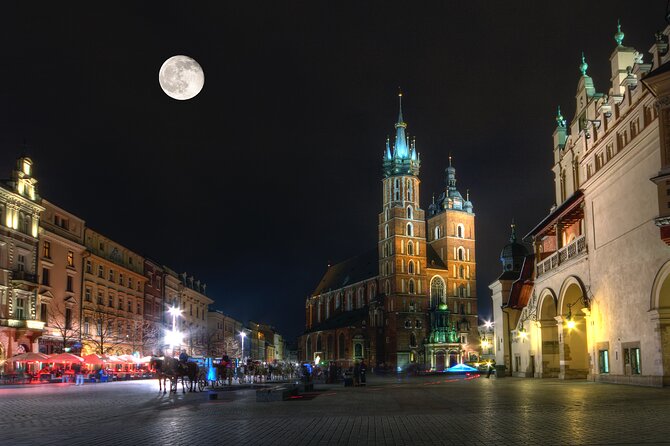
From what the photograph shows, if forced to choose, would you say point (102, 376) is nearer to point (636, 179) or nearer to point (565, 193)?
point (565, 193)

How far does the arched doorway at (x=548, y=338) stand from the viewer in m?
45.9

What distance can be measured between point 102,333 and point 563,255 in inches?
1675

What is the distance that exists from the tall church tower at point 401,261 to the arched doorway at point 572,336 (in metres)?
84.7

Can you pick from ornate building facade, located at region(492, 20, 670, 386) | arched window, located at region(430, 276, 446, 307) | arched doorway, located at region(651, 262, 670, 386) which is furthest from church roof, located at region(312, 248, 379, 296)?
arched doorway, located at region(651, 262, 670, 386)

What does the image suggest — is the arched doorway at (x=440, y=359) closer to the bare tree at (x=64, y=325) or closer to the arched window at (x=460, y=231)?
the arched window at (x=460, y=231)

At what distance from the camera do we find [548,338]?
4638 cm

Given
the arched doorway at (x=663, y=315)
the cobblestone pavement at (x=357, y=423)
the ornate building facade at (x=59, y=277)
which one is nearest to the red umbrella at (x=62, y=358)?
the ornate building facade at (x=59, y=277)

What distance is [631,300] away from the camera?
31375mm

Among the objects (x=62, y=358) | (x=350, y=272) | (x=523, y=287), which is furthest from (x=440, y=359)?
(x=62, y=358)

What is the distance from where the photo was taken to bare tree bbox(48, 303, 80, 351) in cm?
5894

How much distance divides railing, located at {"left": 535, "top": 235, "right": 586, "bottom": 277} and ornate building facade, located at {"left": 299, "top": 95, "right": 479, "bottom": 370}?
7760 cm

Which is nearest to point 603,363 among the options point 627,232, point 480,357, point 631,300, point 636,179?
point 631,300

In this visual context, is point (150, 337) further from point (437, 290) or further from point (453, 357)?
point (437, 290)

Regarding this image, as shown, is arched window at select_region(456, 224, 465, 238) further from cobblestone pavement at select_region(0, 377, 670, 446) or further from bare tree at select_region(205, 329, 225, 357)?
cobblestone pavement at select_region(0, 377, 670, 446)
